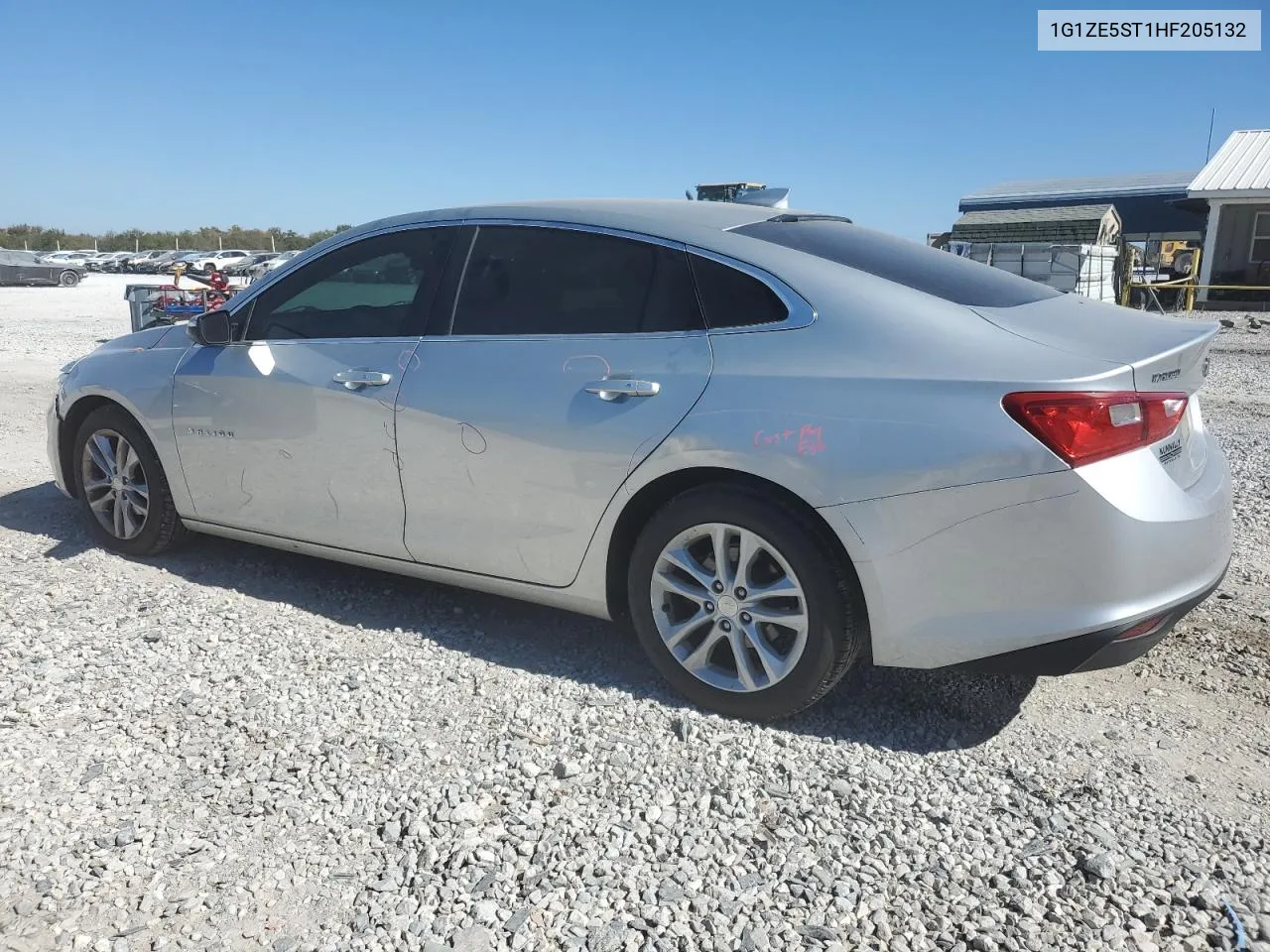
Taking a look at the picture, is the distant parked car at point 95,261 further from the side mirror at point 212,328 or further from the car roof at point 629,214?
the car roof at point 629,214

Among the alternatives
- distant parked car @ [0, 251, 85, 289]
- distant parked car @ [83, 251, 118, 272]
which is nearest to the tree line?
distant parked car @ [83, 251, 118, 272]

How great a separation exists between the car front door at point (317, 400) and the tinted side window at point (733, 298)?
1172mm

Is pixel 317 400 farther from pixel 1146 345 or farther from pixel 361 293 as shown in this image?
pixel 1146 345

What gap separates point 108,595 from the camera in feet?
14.9

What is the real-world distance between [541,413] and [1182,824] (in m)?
2.29

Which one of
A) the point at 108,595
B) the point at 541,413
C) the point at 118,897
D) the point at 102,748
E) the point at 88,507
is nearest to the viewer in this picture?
the point at 118,897

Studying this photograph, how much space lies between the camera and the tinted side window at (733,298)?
3307mm

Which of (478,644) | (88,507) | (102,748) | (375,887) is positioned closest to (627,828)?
(375,887)

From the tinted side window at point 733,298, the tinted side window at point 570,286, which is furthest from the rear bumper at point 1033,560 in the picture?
the tinted side window at point 570,286

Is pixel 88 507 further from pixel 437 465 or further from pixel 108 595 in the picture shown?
pixel 437 465

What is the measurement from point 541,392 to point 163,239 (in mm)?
85428

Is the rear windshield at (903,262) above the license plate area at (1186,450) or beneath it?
above

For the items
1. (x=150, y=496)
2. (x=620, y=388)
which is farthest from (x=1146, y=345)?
(x=150, y=496)

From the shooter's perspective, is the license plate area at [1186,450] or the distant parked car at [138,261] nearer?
the license plate area at [1186,450]
